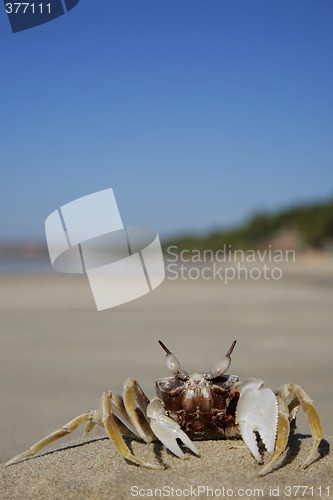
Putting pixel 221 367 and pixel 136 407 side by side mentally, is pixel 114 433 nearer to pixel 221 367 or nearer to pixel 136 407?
pixel 136 407

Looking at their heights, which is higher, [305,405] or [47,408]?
[305,405]

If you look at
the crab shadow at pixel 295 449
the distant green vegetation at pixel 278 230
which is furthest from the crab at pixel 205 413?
the distant green vegetation at pixel 278 230

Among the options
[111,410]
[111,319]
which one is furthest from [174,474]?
[111,319]

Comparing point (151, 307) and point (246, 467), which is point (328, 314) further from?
point (246, 467)

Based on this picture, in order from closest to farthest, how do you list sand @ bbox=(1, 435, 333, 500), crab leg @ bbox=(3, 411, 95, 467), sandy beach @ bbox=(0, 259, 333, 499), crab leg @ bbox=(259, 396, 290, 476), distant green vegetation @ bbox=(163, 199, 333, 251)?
sand @ bbox=(1, 435, 333, 500), crab leg @ bbox=(259, 396, 290, 476), sandy beach @ bbox=(0, 259, 333, 499), crab leg @ bbox=(3, 411, 95, 467), distant green vegetation @ bbox=(163, 199, 333, 251)

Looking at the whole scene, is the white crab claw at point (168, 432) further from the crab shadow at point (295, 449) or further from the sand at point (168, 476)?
the crab shadow at point (295, 449)

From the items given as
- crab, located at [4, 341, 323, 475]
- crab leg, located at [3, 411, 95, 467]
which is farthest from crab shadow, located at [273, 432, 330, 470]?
crab leg, located at [3, 411, 95, 467]

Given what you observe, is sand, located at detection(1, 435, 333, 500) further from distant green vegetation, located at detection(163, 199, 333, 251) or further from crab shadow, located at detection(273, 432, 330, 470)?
distant green vegetation, located at detection(163, 199, 333, 251)

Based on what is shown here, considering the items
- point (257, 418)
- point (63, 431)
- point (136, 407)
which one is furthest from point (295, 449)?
point (63, 431)
